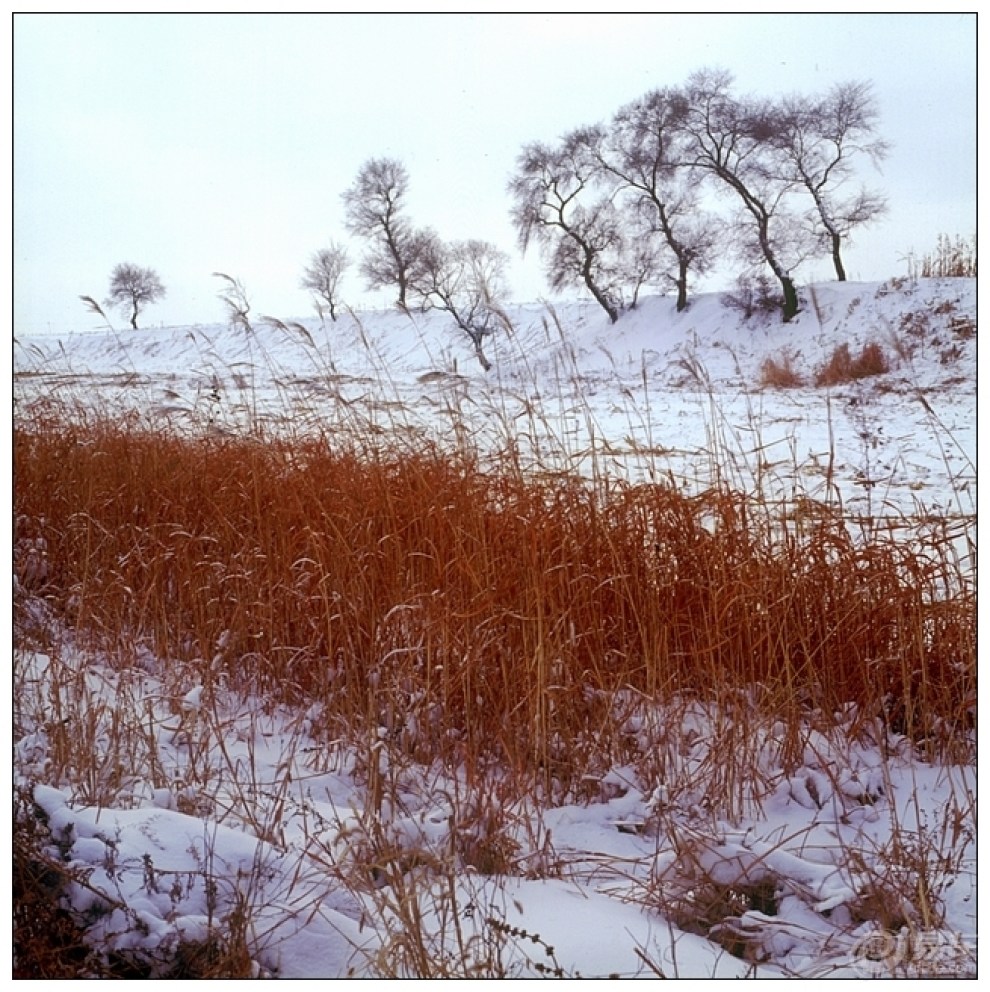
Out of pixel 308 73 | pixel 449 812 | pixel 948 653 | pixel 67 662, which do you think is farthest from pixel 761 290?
pixel 67 662

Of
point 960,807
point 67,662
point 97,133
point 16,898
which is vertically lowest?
point 16,898

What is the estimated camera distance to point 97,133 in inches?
84.7

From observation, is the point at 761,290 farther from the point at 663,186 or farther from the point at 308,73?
the point at 308,73

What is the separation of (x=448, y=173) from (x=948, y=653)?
Answer: 1694 millimetres

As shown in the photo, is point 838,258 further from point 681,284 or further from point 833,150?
point 681,284

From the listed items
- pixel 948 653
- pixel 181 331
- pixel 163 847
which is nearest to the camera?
pixel 163 847

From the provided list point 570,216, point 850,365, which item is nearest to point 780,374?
point 850,365

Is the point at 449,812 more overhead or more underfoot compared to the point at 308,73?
more underfoot

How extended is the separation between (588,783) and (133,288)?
1.82 metres

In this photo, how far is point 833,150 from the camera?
83.7 inches

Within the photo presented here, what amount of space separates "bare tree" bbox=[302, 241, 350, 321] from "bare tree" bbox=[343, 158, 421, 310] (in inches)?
2.7

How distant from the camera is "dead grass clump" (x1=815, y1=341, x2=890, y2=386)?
7.03 ft

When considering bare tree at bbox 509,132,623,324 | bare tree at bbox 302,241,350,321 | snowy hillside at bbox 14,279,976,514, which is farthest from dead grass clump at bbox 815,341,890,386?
bare tree at bbox 302,241,350,321

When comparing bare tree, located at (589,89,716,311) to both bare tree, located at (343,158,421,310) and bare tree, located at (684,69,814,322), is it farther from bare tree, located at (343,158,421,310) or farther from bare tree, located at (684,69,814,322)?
bare tree, located at (343,158,421,310)
